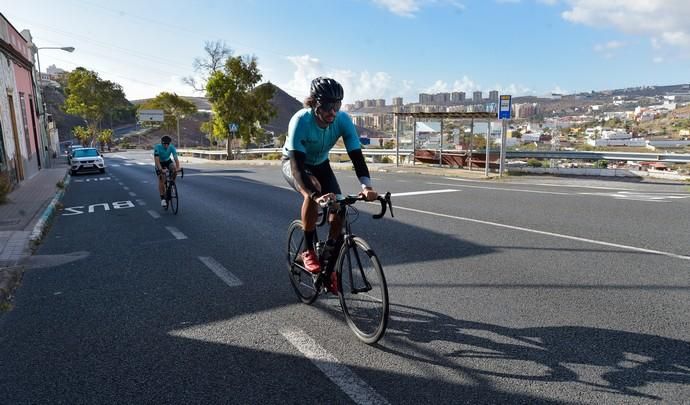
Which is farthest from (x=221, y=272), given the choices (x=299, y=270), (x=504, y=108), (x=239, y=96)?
(x=239, y=96)

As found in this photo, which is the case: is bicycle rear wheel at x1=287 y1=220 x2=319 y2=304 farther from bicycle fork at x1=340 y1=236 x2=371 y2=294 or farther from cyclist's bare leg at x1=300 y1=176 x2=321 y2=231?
bicycle fork at x1=340 y1=236 x2=371 y2=294

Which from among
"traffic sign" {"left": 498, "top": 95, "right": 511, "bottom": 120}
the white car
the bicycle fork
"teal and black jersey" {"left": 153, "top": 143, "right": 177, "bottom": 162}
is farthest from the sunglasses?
the white car

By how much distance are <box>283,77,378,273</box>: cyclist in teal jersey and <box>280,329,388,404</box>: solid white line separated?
0.69 metres

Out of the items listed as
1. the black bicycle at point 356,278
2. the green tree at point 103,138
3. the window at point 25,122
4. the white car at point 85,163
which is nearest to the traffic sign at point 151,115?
the green tree at point 103,138

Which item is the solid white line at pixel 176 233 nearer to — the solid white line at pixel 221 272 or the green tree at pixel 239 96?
the solid white line at pixel 221 272

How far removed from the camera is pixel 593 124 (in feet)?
220

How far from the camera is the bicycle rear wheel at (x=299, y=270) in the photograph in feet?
15.9

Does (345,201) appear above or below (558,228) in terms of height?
above

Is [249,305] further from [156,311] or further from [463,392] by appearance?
[463,392]

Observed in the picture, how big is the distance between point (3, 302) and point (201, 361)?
3030 mm

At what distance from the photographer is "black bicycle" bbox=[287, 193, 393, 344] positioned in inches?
151

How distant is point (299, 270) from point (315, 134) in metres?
1.51

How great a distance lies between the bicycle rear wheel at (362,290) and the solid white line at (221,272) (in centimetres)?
183

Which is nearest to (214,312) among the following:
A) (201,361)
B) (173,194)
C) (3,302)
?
(201,361)
